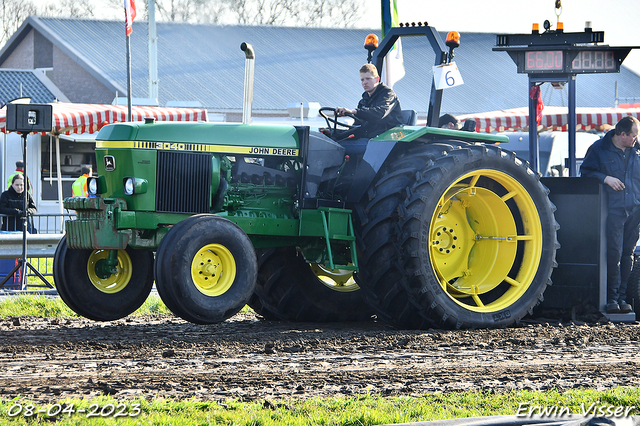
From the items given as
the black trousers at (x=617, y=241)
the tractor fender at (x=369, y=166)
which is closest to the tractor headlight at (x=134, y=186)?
the tractor fender at (x=369, y=166)

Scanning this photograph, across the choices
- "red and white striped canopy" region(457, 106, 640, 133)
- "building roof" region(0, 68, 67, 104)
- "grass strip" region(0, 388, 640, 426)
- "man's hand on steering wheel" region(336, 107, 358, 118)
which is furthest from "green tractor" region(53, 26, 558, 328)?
"building roof" region(0, 68, 67, 104)

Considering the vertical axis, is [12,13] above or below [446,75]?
above

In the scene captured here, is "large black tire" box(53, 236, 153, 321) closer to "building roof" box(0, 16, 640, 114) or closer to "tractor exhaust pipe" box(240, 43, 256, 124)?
"tractor exhaust pipe" box(240, 43, 256, 124)

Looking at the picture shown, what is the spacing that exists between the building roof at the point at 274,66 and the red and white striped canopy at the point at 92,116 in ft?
30.9

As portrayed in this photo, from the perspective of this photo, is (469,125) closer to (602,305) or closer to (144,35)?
(602,305)

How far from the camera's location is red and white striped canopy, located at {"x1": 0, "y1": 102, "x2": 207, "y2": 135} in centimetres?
1603

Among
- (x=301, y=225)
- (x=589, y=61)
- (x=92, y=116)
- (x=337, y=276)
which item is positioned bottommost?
(x=337, y=276)

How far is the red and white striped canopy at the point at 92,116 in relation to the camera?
52.6 ft

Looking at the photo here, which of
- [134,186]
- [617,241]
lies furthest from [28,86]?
[617,241]

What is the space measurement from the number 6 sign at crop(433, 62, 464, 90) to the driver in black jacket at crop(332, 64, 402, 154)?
49 cm

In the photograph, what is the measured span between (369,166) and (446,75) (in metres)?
1.27

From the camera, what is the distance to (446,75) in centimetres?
767

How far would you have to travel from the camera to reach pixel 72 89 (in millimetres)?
28766

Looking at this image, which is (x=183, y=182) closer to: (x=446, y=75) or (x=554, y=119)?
(x=446, y=75)
